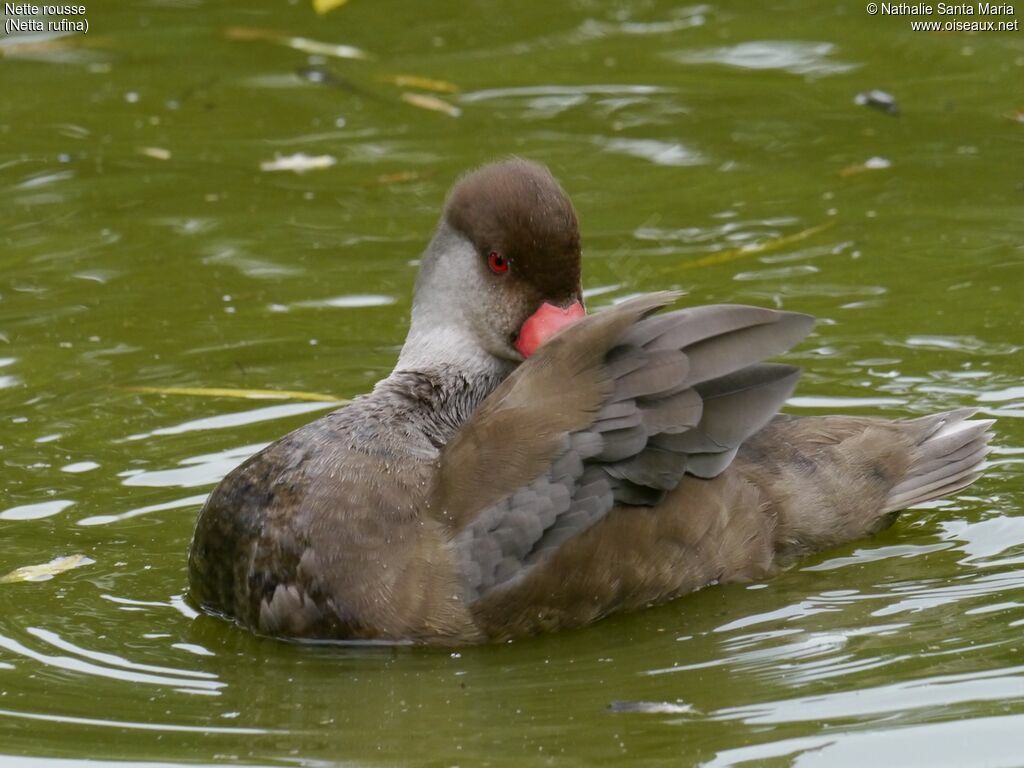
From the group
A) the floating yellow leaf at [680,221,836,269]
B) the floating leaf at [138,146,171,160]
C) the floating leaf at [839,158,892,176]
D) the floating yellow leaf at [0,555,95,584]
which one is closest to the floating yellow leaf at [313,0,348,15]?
the floating leaf at [138,146,171,160]

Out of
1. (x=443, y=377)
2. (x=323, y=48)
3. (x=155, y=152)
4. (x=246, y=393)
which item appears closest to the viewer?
(x=443, y=377)

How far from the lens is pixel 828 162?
1081 centimetres

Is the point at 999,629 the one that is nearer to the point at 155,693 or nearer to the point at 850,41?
the point at 155,693

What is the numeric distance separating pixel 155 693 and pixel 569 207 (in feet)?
7.30

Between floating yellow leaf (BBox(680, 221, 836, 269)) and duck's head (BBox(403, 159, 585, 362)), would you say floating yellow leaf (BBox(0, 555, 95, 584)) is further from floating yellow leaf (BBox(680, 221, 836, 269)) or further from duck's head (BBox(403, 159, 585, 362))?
floating yellow leaf (BBox(680, 221, 836, 269))

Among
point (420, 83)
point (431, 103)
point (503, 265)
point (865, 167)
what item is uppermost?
point (420, 83)

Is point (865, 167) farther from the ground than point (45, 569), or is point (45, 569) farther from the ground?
point (865, 167)

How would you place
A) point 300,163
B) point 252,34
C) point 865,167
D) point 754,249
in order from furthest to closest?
point 252,34, point 300,163, point 865,167, point 754,249

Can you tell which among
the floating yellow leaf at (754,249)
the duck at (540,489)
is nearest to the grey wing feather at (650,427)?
the duck at (540,489)

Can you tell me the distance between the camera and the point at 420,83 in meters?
12.2

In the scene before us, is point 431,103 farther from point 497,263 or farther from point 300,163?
point 497,263

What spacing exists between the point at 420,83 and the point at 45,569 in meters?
6.21

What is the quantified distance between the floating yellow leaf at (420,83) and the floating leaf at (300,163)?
1.17 meters

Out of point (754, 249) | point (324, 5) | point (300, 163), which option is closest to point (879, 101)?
point (754, 249)
